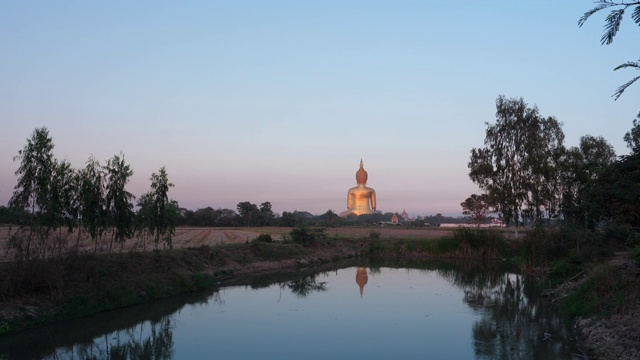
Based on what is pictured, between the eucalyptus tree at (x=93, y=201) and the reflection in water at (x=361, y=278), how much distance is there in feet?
32.6

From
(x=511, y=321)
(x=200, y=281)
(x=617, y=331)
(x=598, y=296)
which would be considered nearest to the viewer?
(x=617, y=331)

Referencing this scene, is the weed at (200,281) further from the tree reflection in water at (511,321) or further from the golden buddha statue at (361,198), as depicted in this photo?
the golden buddha statue at (361,198)

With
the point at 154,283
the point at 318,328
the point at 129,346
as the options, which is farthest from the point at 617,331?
the point at 154,283

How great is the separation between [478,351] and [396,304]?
20.7ft

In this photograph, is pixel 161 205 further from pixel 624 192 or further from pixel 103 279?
pixel 624 192

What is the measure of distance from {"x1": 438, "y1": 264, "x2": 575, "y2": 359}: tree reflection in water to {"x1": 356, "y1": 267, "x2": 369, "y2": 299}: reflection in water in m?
4.00

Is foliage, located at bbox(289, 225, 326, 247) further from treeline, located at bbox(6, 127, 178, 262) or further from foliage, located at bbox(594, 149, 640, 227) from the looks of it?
foliage, located at bbox(594, 149, 640, 227)

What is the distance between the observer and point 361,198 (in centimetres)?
7506

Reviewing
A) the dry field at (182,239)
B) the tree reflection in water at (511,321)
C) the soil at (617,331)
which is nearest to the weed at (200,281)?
the dry field at (182,239)

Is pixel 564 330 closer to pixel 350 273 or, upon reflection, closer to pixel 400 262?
pixel 350 273

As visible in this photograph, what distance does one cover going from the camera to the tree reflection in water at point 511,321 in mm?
11086

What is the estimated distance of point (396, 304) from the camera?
17219 mm

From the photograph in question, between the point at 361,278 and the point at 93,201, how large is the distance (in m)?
13.1

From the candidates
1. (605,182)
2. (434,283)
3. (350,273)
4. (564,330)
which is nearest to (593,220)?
(605,182)
